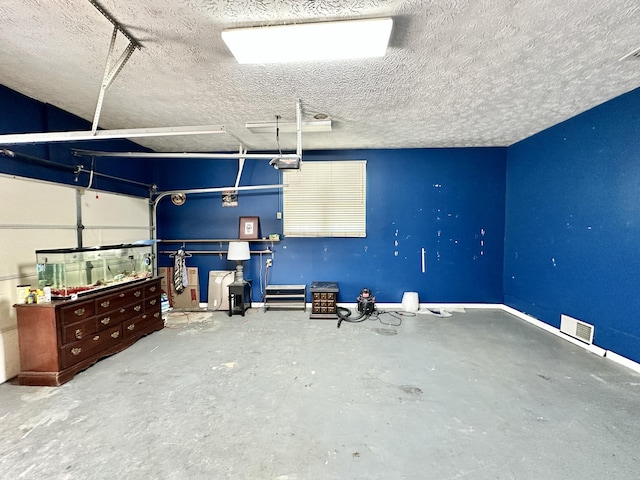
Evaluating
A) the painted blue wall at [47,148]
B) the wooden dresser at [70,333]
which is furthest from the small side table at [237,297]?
the painted blue wall at [47,148]

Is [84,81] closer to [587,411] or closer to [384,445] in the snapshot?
[384,445]

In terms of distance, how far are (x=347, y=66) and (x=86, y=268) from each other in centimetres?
349

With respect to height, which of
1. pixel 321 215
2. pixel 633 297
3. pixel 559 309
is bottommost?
pixel 559 309

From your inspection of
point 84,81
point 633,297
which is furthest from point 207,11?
point 633,297

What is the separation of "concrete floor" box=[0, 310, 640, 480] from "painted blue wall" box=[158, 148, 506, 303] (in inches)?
63.8

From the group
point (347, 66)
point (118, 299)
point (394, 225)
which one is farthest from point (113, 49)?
point (394, 225)

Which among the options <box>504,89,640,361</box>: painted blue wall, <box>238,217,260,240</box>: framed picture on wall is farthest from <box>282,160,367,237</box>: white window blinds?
<box>504,89,640,361</box>: painted blue wall

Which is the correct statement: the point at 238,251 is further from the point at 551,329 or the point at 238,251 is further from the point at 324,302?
the point at 551,329

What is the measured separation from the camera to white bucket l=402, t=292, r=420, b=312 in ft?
15.1

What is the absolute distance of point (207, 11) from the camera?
5.39ft

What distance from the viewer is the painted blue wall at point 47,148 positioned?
2.65 m

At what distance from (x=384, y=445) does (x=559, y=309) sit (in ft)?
11.1

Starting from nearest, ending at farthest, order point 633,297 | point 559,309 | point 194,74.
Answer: point 194,74 → point 633,297 → point 559,309

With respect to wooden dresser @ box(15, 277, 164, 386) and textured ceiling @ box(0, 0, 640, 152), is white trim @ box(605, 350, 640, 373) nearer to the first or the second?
textured ceiling @ box(0, 0, 640, 152)
